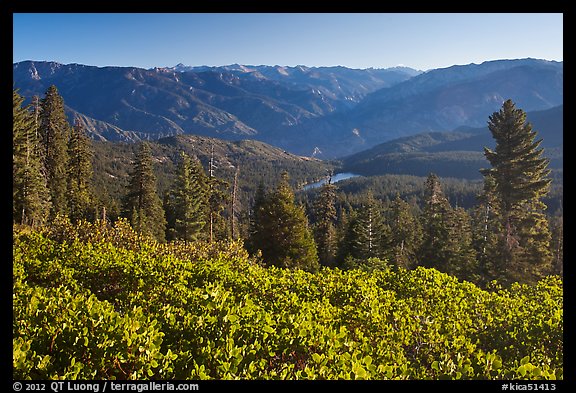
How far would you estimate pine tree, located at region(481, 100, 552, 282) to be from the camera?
108 ft

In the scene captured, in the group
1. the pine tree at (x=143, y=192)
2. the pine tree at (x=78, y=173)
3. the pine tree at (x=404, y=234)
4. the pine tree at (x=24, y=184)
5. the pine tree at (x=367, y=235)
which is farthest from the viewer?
the pine tree at (x=404, y=234)

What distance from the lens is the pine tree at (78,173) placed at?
5131cm

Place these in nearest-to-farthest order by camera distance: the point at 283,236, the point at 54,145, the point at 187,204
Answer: the point at 283,236
the point at 187,204
the point at 54,145

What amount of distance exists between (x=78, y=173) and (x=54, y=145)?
18.3ft

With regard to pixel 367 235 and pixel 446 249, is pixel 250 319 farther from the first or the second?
pixel 367 235

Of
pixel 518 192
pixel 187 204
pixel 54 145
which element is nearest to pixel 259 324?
pixel 518 192

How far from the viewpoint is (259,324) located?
21.1ft

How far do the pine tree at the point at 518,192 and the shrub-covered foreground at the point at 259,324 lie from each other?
77.2 ft

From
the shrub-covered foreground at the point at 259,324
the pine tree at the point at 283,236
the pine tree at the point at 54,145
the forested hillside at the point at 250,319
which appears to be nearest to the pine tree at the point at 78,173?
the pine tree at the point at 54,145

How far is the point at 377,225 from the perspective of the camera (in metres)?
45.4

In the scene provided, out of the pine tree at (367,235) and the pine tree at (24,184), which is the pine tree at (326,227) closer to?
the pine tree at (367,235)
